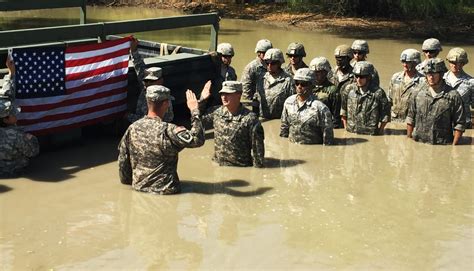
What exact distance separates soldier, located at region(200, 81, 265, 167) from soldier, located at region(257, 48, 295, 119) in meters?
2.83

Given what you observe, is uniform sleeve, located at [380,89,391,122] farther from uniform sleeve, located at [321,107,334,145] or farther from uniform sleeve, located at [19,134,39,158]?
uniform sleeve, located at [19,134,39,158]

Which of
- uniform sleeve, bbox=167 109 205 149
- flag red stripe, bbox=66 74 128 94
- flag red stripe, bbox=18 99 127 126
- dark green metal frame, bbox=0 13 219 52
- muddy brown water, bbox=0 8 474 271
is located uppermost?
dark green metal frame, bbox=0 13 219 52

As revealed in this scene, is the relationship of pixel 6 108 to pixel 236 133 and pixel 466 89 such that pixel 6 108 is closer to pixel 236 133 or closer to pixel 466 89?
pixel 236 133

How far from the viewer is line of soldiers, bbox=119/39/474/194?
7988mm

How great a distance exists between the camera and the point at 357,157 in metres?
10.3

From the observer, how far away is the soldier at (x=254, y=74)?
12539 millimetres

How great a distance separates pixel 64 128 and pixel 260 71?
400 centimetres

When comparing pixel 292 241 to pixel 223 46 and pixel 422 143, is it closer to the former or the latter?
pixel 422 143

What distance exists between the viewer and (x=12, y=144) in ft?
28.3

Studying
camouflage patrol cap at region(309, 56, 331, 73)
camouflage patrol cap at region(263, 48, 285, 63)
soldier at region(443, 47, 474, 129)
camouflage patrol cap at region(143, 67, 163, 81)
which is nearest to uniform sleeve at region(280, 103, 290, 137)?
camouflage patrol cap at region(309, 56, 331, 73)

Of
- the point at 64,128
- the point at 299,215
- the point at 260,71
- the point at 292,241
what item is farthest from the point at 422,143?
the point at 64,128

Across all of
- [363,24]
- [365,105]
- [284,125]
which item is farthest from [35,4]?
[363,24]

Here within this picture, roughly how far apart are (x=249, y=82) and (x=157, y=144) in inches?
199

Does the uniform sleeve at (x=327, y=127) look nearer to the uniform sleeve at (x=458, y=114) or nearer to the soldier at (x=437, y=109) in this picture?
the soldier at (x=437, y=109)
